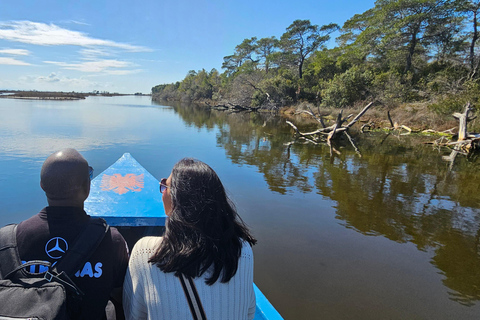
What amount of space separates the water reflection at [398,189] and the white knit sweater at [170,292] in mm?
3628

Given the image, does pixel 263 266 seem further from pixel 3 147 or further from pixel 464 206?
pixel 3 147

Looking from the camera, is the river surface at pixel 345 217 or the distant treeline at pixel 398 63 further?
the distant treeline at pixel 398 63

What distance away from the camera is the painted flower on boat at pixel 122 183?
3.47 m

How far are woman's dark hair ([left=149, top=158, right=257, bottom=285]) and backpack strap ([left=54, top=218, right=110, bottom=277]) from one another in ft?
0.96

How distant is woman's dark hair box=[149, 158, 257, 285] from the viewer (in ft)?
3.82

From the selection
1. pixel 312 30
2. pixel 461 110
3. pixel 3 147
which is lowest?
pixel 3 147

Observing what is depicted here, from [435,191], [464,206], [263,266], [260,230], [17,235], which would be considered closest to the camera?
[17,235]

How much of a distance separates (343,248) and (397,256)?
2.58 feet

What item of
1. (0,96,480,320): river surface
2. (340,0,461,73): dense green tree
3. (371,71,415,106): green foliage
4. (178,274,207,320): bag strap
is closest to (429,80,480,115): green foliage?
(0,96,480,320): river surface

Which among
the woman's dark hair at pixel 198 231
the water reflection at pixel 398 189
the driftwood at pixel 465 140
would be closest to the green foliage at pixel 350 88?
the water reflection at pixel 398 189

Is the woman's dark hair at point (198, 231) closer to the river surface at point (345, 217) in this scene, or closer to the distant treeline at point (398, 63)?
the river surface at point (345, 217)

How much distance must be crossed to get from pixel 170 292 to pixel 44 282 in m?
0.48

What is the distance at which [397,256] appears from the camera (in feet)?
14.3

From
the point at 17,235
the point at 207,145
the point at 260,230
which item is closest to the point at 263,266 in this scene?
the point at 260,230
